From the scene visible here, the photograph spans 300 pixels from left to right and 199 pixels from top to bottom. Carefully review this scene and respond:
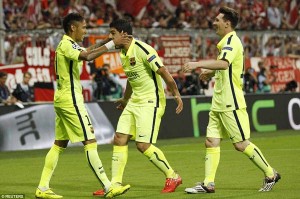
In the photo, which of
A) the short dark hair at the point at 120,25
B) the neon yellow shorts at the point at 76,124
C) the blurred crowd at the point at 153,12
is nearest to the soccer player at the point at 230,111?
the short dark hair at the point at 120,25

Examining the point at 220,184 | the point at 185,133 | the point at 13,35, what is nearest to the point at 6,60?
the point at 13,35

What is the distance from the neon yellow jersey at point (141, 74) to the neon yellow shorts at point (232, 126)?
791mm

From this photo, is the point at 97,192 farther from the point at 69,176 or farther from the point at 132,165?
the point at 132,165

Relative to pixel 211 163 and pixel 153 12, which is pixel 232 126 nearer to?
pixel 211 163

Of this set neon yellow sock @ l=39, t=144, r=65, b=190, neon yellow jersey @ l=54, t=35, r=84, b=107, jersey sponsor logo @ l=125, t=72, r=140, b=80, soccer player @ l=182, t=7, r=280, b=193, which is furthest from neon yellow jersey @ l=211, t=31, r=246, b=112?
neon yellow sock @ l=39, t=144, r=65, b=190

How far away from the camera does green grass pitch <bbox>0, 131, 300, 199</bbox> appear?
39.1ft

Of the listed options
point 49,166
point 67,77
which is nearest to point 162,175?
point 49,166

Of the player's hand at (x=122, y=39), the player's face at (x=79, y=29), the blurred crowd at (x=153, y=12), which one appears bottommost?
the player's hand at (x=122, y=39)

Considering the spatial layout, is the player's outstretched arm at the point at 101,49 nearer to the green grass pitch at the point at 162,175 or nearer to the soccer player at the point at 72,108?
the soccer player at the point at 72,108

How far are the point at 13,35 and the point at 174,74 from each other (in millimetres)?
4962

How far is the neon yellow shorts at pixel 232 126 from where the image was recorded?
11695 millimetres

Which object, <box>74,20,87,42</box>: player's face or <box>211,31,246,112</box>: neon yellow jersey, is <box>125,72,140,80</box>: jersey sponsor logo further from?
<box>211,31,246,112</box>: neon yellow jersey

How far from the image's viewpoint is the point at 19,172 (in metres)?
15.4

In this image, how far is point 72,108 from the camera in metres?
11.5
